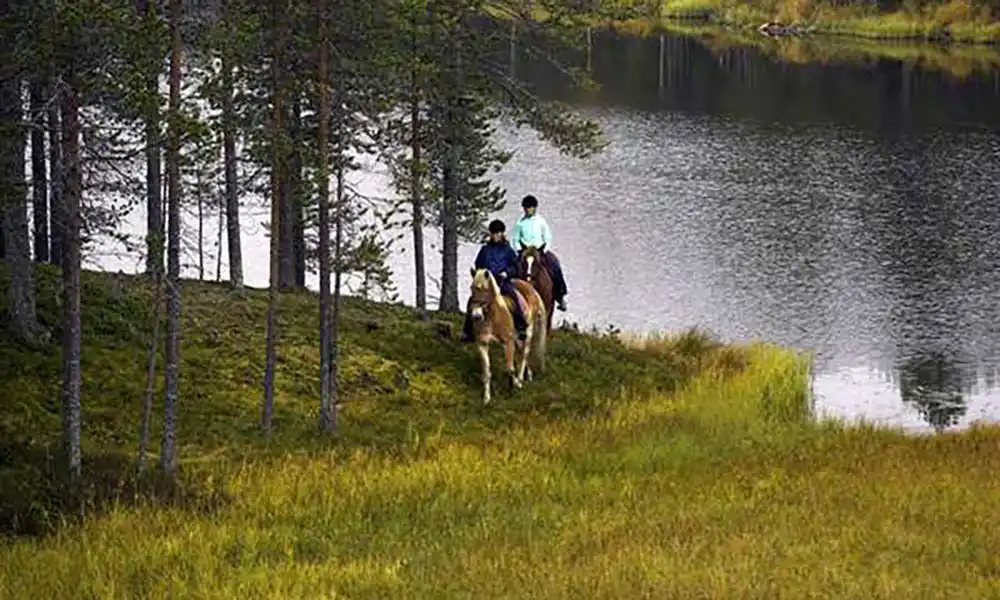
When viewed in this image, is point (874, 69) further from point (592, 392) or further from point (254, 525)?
point (254, 525)

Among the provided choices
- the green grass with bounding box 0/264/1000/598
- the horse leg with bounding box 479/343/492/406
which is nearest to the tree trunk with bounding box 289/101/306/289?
the green grass with bounding box 0/264/1000/598

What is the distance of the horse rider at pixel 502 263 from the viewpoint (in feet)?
78.9

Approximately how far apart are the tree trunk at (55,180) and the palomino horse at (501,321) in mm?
6498

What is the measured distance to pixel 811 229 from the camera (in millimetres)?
54281

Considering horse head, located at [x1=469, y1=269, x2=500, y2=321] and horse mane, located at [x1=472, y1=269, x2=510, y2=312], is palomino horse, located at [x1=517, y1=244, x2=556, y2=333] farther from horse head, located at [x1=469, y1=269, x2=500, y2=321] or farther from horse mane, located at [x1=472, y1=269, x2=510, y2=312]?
horse head, located at [x1=469, y1=269, x2=500, y2=321]

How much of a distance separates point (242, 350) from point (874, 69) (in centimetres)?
9386

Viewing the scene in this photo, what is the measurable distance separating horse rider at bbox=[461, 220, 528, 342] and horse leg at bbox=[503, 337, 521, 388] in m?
0.29

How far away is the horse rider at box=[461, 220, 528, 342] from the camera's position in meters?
24.0

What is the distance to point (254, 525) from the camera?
13.6 metres

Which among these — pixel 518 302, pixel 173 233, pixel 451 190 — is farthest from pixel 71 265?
pixel 451 190

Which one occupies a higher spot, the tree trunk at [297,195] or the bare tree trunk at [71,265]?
the tree trunk at [297,195]

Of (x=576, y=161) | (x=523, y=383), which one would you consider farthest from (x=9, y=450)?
(x=576, y=161)

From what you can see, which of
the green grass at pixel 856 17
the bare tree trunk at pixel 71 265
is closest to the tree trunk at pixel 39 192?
the bare tree trunk at pixel 71 265

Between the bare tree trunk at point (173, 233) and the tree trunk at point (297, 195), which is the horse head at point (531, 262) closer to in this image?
the tree trunk at point (297, 195)
